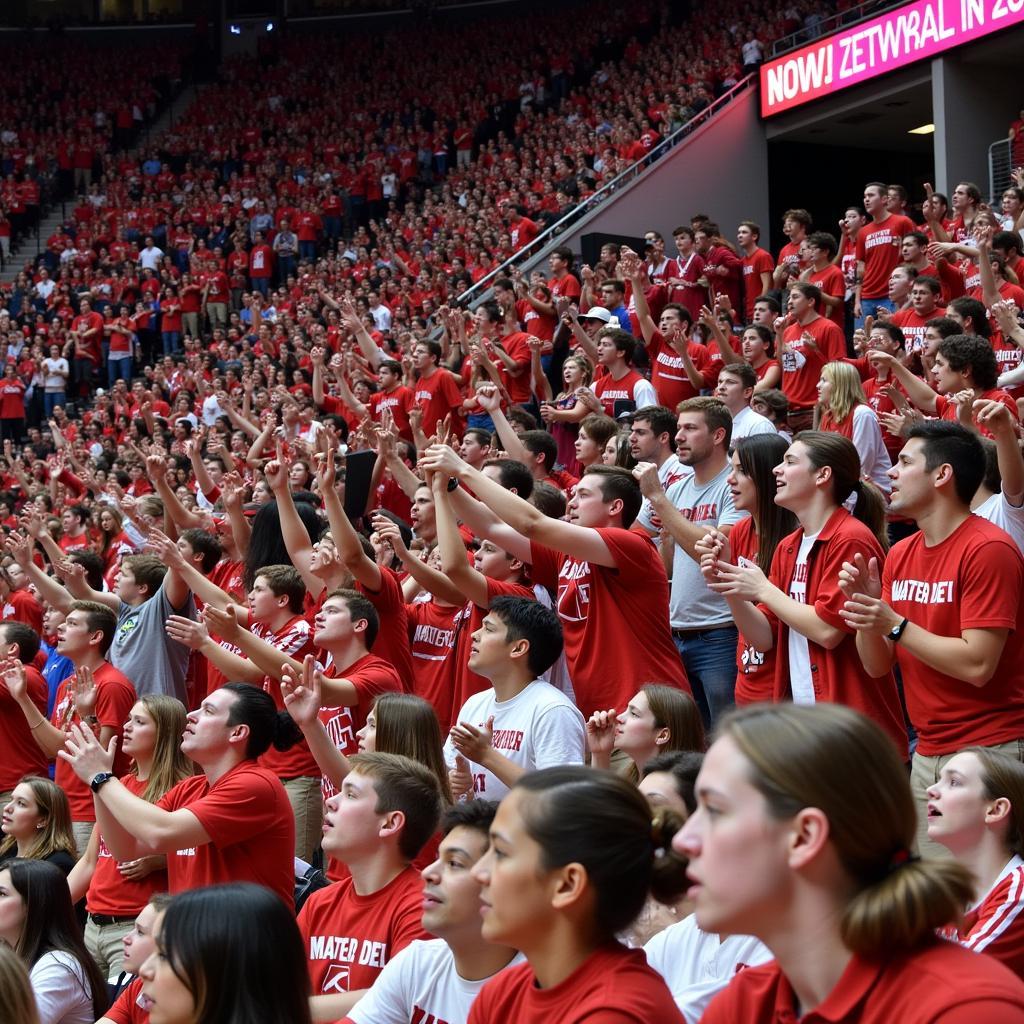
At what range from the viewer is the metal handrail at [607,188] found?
642 inches

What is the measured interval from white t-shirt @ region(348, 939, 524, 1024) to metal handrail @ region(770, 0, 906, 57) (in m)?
15.4

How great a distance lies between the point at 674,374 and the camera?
998cm

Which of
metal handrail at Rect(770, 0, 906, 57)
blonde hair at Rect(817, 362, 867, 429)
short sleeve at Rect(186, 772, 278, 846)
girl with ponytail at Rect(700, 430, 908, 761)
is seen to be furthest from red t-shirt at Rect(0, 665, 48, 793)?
metal handrail at Rect(770, 0, 906, 57)

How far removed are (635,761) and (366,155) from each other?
2047cm

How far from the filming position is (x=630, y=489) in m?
5.24

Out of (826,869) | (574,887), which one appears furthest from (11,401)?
(826,869)

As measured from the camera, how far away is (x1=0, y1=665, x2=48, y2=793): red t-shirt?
23.7 ft

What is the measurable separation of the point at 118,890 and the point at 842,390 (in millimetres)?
4109

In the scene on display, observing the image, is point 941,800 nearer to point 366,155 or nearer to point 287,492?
point 287,492

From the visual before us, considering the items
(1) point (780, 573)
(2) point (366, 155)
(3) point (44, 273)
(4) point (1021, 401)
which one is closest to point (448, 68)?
(2) point (366, 155)

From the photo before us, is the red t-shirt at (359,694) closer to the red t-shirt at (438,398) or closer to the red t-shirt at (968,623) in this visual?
the red t-shirt at (968,623)

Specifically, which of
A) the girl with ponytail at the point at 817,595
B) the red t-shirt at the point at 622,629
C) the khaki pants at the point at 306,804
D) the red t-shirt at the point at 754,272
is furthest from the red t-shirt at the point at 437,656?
the red t-shirt at the point at 754,272

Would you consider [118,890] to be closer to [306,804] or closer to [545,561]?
[306,804]

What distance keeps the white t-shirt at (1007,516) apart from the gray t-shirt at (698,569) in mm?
1093
